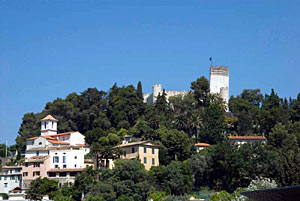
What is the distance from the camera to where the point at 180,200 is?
55875 mm

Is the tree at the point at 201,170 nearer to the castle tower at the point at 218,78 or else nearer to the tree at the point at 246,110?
the tree at the point at 246,110

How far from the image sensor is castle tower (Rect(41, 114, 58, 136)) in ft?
274

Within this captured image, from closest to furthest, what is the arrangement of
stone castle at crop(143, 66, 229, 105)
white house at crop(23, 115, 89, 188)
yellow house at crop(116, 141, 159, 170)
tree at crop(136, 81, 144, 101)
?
yellow house at crop(116, 141, 159, 170) → white house at crop(23, 115, 89, 188) → tree at crop(136, 81, 144, 101) → stone castle at crop(143, 66, 229, 105)

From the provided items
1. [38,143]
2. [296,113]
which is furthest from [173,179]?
[296,113]

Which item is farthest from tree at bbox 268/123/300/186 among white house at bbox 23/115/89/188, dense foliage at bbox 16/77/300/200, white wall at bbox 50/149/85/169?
white house at bbox 23/115/89/188

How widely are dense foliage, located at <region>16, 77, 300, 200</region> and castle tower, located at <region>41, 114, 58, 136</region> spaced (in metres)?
4.00

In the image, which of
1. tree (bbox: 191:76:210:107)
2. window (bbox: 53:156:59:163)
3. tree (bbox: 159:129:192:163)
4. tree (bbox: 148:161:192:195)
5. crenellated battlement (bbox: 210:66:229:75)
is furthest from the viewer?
crenellated battlement (bbox: 210:66:229:75)

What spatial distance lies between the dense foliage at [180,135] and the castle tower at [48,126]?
400cm

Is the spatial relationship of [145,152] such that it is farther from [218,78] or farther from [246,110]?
[218,78]

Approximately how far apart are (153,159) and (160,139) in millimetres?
5003

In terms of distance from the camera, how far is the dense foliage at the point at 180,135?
6194 centimetres

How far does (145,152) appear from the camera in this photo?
229 feet

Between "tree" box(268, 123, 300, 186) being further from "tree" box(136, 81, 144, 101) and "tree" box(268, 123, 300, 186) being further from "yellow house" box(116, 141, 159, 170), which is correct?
"tree" box(136, 81, 144, 101)

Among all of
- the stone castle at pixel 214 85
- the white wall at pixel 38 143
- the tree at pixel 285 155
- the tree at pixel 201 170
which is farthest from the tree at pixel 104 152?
the stone castle at pixel 214 85
